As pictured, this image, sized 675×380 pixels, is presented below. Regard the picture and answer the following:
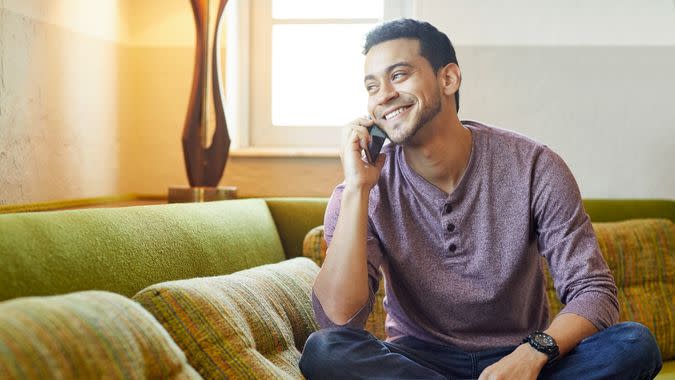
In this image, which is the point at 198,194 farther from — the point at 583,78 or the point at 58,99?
→ the point at 583,78

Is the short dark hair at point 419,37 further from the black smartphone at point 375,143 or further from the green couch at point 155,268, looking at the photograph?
the green couch at point 155,268

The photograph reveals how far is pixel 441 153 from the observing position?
1843 millimetres

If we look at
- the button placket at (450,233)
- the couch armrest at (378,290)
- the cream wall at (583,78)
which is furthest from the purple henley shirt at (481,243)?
the cream wall at (583,78)

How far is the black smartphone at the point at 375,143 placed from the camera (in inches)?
72.9

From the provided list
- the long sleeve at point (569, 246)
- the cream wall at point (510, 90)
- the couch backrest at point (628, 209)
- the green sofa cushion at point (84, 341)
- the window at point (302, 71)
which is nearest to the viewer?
the green sofa cushion at point (84, 341)

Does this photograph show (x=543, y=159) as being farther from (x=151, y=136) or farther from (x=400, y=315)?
(x=151, y=136)

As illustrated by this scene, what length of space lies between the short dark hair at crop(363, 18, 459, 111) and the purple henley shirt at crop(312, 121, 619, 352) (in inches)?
9.1

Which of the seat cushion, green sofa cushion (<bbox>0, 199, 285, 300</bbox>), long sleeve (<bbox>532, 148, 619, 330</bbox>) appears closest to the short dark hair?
long sleeve (<bbox>532, 148, 619, 330</bbox>)

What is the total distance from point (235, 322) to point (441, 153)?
69 centimetres

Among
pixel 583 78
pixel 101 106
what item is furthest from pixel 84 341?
pixel 583 78

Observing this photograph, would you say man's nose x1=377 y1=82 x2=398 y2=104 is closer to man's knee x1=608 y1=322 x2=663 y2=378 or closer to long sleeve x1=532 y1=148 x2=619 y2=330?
long sleeve x1=532 y1=148 x2=619 y2=330

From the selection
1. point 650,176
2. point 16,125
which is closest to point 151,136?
point 16,125

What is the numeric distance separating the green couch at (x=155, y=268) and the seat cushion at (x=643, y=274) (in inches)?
8.1

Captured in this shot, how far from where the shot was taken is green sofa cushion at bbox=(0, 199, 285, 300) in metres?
1.23
